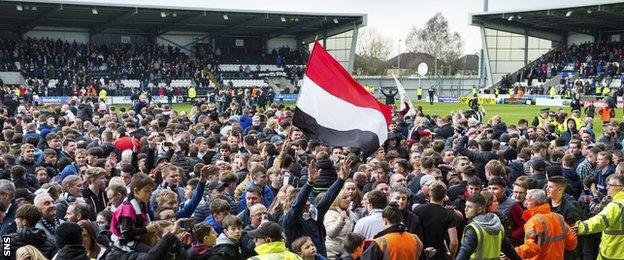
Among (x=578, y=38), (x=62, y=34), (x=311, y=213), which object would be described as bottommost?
(x=311, y=213)

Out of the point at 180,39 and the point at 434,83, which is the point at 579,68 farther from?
the point at 180,39

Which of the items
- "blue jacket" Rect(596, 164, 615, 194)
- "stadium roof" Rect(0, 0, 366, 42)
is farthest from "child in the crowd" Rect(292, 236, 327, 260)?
"stadium roof" Rect(0, 0, 366, 42)

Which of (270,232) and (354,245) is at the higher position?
(270,232)

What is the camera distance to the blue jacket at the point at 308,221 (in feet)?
20.5

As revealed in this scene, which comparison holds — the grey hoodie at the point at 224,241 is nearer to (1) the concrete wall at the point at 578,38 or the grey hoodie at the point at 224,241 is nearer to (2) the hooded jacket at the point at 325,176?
(2) the hooded jacket at the point at 325,176

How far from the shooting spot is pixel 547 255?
6852 mm

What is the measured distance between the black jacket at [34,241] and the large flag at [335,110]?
2598mm

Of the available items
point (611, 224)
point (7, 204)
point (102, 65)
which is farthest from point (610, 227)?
point (102, 65)

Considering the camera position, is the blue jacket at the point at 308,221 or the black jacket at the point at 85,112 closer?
the blue jacket at the point at 308,221

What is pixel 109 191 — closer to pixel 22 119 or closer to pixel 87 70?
pixel 22 119

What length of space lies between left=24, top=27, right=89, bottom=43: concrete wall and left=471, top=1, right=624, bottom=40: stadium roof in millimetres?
27957

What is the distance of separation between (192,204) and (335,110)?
1748 millimetres

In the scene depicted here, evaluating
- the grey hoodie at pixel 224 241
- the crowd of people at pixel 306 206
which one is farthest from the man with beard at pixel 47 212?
the grey hoodie at pixel 224 241

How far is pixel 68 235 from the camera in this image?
16.6 ft
